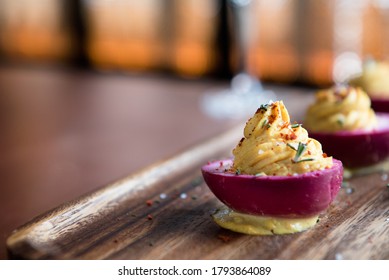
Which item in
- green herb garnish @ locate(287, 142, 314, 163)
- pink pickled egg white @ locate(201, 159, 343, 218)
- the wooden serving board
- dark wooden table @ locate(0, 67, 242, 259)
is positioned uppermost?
green herb garnish @ locate(287, 142, 314, 163)

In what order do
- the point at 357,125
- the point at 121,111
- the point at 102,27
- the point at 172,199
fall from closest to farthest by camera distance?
the point at 172,199, the point at 357,125, the point at 121,111, the point at 102,27

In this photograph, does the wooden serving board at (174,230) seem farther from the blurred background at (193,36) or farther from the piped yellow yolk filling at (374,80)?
the blurred background at (193,36)

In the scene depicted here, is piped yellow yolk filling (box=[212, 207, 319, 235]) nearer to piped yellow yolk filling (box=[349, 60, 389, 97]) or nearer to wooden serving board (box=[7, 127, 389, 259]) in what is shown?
wooden serving board (box=[7, 127, 389, 259])

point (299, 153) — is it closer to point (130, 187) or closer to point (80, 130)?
point (130, 187)

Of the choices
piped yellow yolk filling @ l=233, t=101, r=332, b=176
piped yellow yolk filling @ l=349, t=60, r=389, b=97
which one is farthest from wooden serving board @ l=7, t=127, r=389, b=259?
piped yellow yolk filling @ l=349, t=60, r=389, b=97

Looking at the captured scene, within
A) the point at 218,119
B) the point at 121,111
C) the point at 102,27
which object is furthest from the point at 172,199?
the point at 102,27

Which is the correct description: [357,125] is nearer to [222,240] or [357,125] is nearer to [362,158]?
[362,158]
